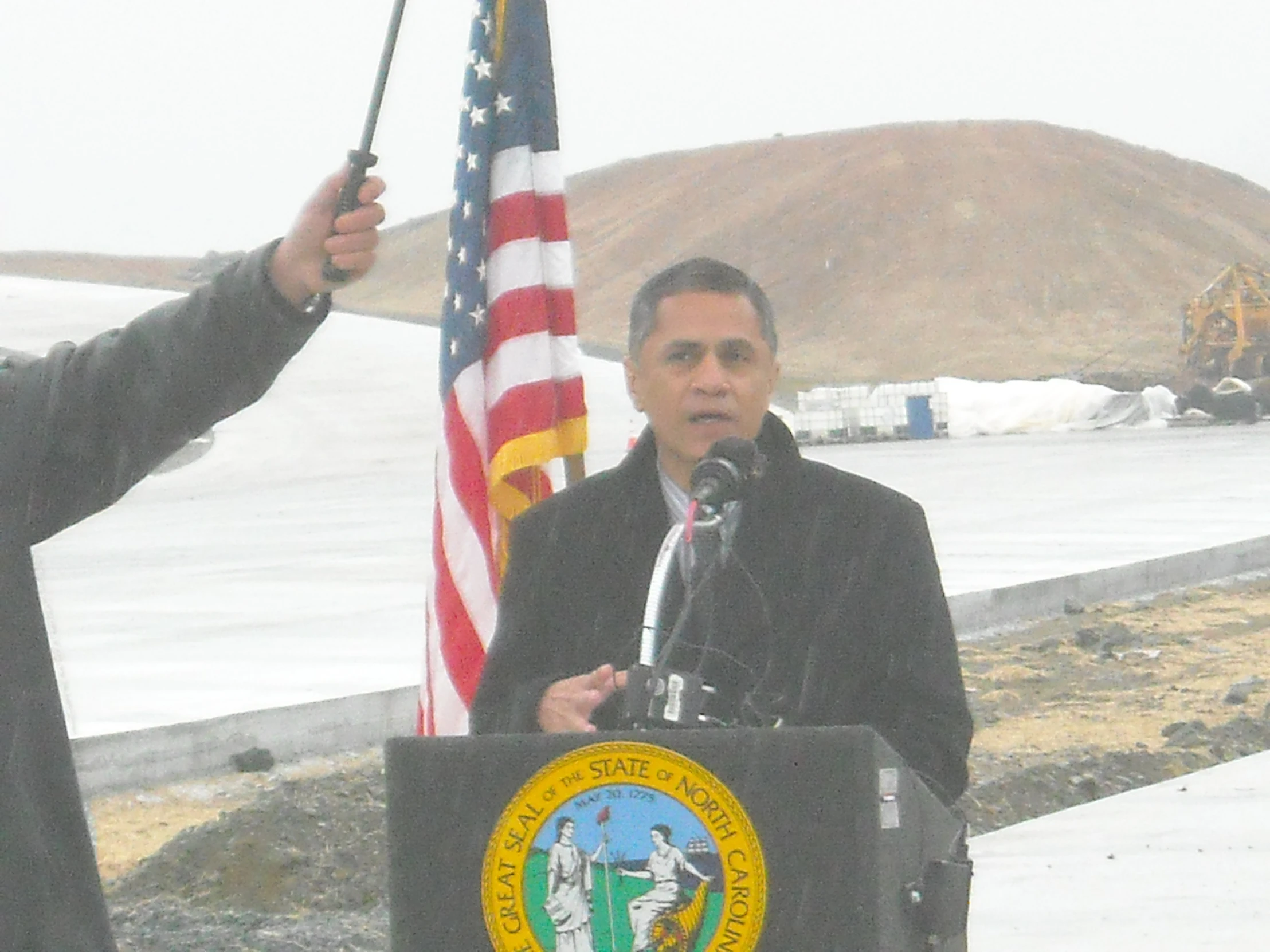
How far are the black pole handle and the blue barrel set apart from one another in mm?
37311

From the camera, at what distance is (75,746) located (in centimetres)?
Result: 805

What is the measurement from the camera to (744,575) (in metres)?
3.19

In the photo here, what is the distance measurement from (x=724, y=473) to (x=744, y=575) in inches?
19.6

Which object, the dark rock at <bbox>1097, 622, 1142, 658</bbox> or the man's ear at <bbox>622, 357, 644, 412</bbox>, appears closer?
the man's ear at <bbox>622, 357, 644, 412</bbox>

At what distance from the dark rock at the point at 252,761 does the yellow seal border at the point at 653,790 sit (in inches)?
240

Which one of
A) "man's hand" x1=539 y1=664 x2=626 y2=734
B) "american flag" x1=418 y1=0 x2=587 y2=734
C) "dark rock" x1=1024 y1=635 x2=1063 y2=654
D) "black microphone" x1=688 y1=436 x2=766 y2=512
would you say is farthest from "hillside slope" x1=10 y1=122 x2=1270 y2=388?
"black microphone" x1=688 y1=436 x2=766 y2=512

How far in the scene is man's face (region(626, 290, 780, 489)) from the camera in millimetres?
3330

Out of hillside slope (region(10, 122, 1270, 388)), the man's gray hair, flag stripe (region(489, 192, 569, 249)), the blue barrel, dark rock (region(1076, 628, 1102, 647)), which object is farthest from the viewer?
hillside slope (region(10, 122, 1270, 388))

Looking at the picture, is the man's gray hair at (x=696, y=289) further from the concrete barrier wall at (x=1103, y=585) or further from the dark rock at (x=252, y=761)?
the concrete barrier wall at (x=1103, y=585)

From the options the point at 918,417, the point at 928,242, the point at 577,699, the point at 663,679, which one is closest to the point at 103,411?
the point at 663,679

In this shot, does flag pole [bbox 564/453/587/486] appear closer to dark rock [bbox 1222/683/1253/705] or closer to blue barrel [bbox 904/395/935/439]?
dark rock [bbox 1222/683/1253/705]

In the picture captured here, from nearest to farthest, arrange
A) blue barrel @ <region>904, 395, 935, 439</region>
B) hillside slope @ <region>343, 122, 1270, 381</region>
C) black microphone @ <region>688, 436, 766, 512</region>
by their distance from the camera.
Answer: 1. black microphone @ <region>688, 436, 766, 512</region>
2. blue barrel @ <region>904, 395, 935, 439</region>
3. hillside slope @ <region>343, 122, 1270, 381</region>

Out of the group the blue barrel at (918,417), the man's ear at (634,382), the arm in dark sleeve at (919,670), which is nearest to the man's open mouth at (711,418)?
the man's ear at (634,382)

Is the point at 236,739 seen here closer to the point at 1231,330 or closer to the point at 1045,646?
the point at 1045,646
